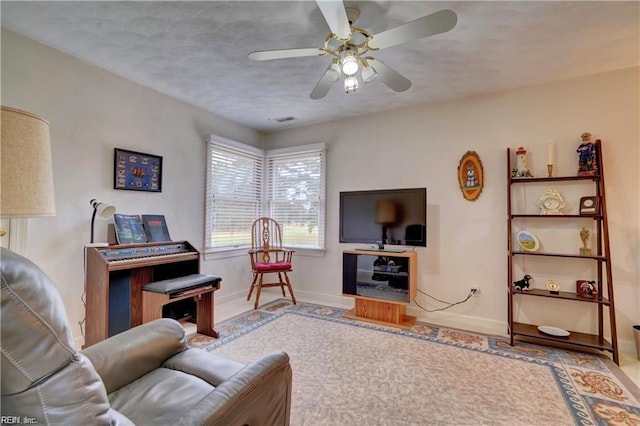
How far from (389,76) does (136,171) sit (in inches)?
103

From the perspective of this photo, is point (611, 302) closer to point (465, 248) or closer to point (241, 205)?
point (465, 248)

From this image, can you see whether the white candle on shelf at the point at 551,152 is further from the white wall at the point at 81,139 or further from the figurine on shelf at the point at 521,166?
the white wall at the point at 81,139

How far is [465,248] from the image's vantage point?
3312mm

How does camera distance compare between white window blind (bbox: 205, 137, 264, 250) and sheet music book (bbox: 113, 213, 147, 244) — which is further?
white window blind (bbox: 205, 137, 264, 250)

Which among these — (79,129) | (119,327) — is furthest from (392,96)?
(119,327)

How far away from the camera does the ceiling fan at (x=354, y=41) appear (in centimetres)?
152

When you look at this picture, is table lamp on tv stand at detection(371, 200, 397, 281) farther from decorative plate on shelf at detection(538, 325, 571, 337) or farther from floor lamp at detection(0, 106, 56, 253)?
floor lamp at detection(0, 106, 56, 253)

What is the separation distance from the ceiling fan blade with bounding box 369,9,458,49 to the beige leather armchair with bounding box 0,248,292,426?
5.76 feet

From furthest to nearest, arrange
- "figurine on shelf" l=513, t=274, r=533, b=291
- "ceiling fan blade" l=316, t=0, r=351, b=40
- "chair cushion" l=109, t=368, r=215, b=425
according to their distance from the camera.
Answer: "figurine on shelf" l=513, t=274, r=533, b=291 < "ceiling fan blade" l=316, t=0, r=351, b=40 < "chair cushion" l=109, t=368, r=215, b=425

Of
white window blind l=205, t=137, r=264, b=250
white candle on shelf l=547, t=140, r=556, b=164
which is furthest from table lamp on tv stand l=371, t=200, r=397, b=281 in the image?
white window blind l=205, t=137, r=264, b=250

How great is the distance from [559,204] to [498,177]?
59 centimetres

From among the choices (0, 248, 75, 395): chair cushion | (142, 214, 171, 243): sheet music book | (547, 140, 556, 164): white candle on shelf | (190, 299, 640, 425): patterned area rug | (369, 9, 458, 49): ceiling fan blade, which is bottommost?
(190, 299, 640, 425): patterned area rug

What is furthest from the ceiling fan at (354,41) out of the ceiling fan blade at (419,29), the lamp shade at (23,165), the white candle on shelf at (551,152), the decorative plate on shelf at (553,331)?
the decorative plate on shelf at (553,331)

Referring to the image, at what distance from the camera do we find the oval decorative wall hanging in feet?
10.6
